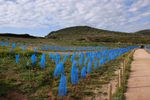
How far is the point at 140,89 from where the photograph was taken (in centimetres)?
1048

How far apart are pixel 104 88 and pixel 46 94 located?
9.01 ft

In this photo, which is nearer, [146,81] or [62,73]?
[146,81]

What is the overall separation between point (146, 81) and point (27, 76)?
6080 mm

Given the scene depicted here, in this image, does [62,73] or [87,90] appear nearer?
[87,90]

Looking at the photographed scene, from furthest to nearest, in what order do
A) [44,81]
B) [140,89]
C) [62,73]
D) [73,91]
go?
1. [62,73]
2. [44,81]
3. [140,89]
4. [73,91]

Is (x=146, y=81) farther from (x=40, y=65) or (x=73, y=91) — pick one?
(x=40, y=65)

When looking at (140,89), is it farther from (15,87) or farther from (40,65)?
(40,65)

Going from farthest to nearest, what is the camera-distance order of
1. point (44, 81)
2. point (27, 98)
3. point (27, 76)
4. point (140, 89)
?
point (27, 76) → point (44, 81) → point (140, 89) → point (27, 98)

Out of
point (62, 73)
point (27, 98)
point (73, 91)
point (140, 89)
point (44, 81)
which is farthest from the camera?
point (62, 73)

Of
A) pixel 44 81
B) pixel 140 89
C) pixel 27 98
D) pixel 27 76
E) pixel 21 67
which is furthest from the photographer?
pixel 21 67

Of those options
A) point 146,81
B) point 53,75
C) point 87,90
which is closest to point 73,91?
point 87,90

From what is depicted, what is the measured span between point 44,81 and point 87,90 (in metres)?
2.59

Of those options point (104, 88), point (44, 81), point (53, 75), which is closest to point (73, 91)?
point (104, 88)

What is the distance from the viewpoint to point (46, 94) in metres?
9.49
